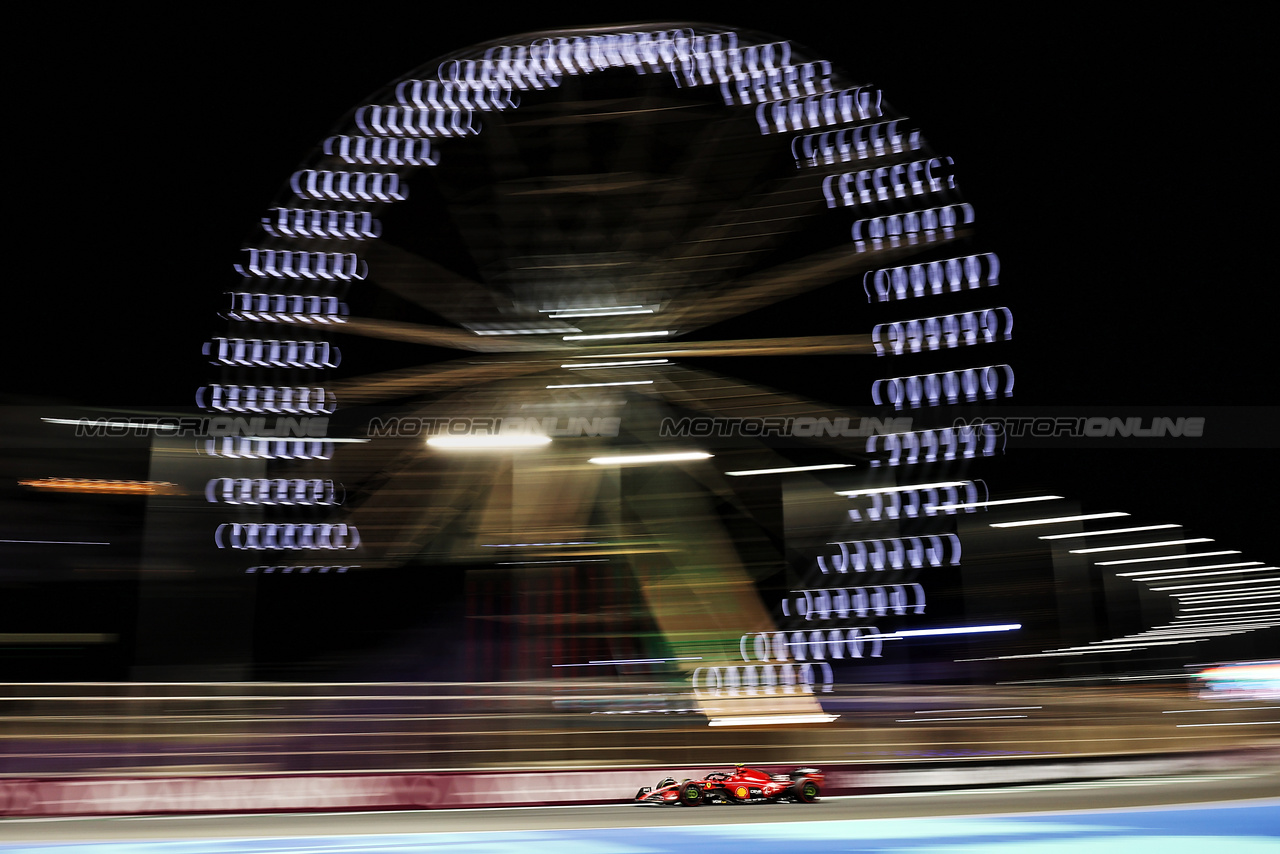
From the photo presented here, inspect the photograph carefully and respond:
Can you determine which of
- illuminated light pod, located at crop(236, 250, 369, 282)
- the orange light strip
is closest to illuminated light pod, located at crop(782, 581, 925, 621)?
illuminated light pod, located at crop(236, 250, 369, 282)

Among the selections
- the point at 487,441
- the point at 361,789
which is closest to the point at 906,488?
the point at 487,441

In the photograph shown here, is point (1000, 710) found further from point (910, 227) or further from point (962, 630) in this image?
point (910, 227)

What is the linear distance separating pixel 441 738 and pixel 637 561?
2.17 metres

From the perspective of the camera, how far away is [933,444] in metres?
9.52

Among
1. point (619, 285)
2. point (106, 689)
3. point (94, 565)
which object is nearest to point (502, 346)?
point (619, 285)

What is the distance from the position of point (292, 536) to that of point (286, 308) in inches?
89.1

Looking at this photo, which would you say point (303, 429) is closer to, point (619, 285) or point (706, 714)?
point (619, 285)

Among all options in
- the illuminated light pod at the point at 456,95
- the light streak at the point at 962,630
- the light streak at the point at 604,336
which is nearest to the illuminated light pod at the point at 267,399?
the light streak at the point at 604,336

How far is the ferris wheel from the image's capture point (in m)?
9.47

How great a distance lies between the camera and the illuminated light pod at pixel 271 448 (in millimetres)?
10086

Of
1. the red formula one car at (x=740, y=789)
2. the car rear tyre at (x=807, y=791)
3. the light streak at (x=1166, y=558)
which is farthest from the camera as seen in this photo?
the light streak at (x=1166, y=558)

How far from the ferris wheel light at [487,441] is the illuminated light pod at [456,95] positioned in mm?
3203

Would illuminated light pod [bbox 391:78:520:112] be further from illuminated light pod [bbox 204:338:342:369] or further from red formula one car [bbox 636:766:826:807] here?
red formula one car [bbox 636:766:826:807]

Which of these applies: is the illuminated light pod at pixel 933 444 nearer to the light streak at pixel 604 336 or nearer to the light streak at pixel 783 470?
the light streak at pixel 783 470
